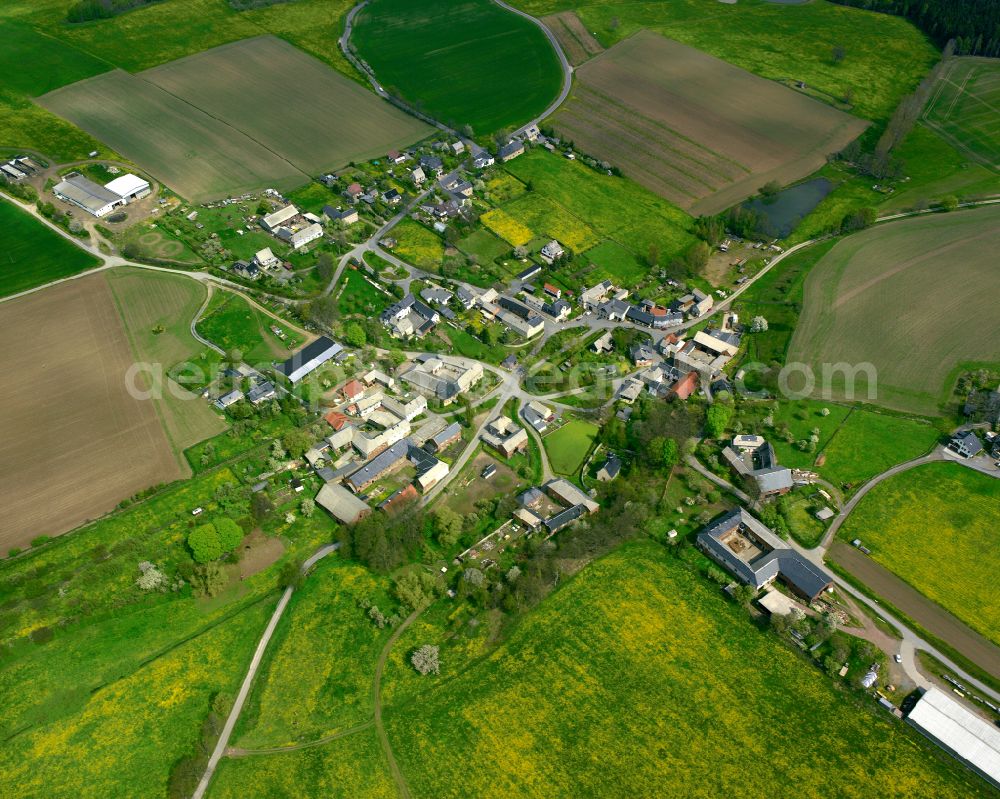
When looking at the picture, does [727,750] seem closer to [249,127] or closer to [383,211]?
[383,211]

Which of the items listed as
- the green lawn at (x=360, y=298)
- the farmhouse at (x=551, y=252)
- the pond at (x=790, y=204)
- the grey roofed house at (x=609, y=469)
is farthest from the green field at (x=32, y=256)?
the pond at (x=790, y=204)

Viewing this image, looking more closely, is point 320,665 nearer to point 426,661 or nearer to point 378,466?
point 426,661

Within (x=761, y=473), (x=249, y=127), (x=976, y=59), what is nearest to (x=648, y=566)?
(x=761, y=473)

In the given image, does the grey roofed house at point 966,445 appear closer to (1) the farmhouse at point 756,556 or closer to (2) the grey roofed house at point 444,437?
(1) the farmhouse at point 756,556

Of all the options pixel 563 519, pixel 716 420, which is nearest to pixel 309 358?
pixel 563 519

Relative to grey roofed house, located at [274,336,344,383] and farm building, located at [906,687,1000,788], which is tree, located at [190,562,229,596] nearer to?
grey roofed house, located at [274,336,344,383]

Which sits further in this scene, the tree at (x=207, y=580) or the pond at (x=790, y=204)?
the pond at (x=790, y=204)
